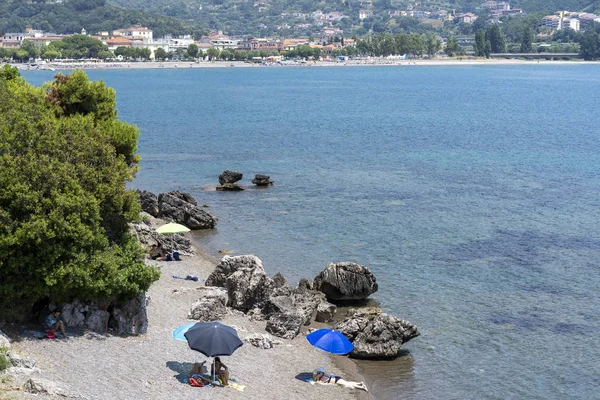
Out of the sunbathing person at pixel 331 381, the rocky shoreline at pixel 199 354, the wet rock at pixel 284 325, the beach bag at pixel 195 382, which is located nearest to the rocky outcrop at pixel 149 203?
the rocky shoreline at pixel 199 354

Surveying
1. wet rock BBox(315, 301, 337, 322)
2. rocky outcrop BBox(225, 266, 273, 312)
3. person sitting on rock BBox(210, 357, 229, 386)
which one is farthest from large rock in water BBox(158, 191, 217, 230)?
person sitting on rock BBox(210, 357, 229, 386)

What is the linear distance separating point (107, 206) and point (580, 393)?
1716 centimetres

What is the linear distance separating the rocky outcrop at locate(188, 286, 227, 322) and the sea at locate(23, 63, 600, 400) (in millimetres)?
6035

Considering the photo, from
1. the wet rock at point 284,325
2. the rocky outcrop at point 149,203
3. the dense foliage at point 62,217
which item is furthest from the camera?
the rocky outcrop at point 149,203

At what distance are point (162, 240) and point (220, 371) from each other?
17728 mm

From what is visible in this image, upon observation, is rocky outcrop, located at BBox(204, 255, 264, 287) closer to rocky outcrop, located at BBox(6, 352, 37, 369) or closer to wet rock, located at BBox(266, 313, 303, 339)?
wet rock, located at BBox(266, 313, 303, 339)

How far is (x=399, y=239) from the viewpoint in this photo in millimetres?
49156

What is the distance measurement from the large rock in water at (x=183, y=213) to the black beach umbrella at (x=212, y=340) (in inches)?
941

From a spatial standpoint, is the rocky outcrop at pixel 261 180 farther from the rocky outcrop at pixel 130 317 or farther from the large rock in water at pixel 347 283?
the rocky outcrop at pixel 130 317

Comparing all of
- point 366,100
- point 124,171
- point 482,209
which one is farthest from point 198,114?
point 124,171

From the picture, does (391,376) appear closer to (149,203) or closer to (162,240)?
(162,240)

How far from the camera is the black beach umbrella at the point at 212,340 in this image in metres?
26.8

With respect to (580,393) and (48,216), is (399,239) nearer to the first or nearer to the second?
(580,393)

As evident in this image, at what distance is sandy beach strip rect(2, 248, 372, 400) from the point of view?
25.2 m
